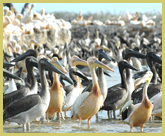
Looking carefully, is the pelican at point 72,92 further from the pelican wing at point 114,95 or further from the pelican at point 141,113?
the pelican at point 141,113

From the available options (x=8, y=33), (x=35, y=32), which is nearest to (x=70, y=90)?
(x=8, y=33)

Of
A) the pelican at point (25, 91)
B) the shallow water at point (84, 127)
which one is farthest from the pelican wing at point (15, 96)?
the shallow water at point (84, 127)

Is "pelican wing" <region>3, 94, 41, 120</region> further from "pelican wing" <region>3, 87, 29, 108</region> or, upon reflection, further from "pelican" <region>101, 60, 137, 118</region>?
"pelican" <region>101, 60, 137, 118</region>

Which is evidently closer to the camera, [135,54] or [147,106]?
[147,106]

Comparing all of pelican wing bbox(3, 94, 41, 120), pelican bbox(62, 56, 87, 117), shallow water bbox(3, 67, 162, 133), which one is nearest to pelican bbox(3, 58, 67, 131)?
pelican wing bbox(3, 94, 41, 120)

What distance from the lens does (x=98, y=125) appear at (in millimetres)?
5922

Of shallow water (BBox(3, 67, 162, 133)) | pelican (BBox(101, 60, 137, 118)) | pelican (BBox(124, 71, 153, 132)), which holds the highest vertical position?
pelican (BBox(101, 60, 137, 118))

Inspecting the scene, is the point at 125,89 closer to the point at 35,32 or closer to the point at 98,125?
the point at 98,125

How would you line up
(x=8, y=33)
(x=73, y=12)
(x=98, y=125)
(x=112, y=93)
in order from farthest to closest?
(x=73, y=12)
(x=8, y=33)
(x=112, y=93)
(x=98, y=125)

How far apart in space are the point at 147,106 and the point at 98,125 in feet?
3.80

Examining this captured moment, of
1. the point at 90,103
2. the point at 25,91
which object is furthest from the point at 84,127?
the point at 25,91

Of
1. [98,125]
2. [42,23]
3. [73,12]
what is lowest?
[98,125]

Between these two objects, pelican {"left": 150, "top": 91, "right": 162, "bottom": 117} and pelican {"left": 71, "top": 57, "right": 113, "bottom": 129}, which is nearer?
pelican {"left": 71, "top": 57, "right": 113, "bottom": 129}

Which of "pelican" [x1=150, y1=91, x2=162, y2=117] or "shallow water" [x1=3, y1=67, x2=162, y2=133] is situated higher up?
"pelican" [x1=150, y1=91, x2=162, y2=117]
